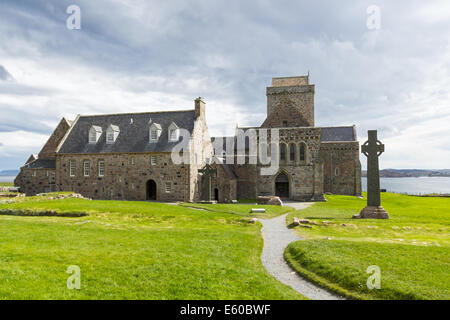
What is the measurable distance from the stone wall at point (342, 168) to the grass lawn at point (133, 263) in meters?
37.5

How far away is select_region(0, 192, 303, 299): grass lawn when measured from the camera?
7.62m

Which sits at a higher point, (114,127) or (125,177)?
(114,127)

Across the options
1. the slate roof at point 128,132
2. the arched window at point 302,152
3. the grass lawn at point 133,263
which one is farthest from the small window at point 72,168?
the arched window at point 302,152

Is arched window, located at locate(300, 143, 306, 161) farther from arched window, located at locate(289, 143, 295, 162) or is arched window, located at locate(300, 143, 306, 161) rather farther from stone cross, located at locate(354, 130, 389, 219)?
stone cross, located at locate(354, 130, 389, 219)

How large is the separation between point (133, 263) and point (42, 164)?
1689 inches

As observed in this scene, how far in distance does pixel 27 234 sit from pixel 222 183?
1108 inches

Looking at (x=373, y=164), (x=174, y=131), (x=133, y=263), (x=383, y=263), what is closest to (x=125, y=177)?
(x=174, y=131)

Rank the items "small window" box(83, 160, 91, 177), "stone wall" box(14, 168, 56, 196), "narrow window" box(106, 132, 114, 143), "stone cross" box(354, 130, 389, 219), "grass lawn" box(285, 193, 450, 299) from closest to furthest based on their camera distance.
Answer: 1. "grass lawn" box(285, 193, 450, 299)
2. "stone cross" box(354, 130, 389, 219)
3. "small window" box(83, 160, 91, 177)
4. "narrow window" box(106, 132, 114, 143)
5. "stone wall" box(14, 168, 56, 196)

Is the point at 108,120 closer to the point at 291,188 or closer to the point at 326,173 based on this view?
the point at 291,188

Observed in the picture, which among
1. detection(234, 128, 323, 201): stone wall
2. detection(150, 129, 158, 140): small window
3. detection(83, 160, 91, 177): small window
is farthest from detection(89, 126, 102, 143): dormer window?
detection(234, 128, 323, 201): stone wall

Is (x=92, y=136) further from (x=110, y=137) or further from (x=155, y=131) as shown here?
(x=155, y=131)

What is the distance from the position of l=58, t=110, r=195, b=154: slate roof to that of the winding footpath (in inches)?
921

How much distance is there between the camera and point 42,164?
4469 cm
